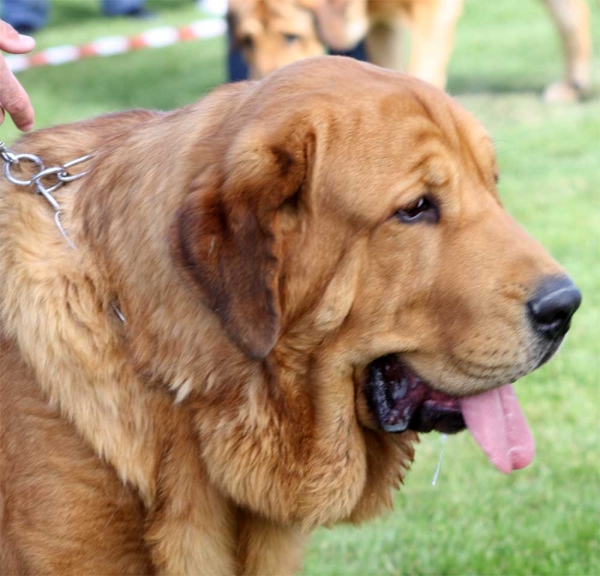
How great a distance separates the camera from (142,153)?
288 cm

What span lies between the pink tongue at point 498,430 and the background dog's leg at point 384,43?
7560 mm

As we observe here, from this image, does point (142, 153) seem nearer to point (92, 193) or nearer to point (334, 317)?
point (92, 193)

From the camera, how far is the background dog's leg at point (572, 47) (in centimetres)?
1102

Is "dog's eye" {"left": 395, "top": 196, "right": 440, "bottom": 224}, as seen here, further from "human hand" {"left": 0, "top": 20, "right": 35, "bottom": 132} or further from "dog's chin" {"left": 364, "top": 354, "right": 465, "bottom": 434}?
"human hand" {"left": 0, "top": 20, "right": 35, "bottom": 132}

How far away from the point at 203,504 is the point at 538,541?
1.88 meters

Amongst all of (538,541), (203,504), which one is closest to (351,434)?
(203,504)

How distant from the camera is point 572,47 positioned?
11109 mm

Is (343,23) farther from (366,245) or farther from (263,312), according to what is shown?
(263,312)

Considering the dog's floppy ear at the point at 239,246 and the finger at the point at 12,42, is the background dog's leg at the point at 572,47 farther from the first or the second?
the dog's floppy ear at the point at 239,246

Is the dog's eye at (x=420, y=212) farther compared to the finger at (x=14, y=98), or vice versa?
the finger at (x=14, y=98)

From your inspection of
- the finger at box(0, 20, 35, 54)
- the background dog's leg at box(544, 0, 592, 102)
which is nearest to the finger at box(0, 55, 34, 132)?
the finger at box(0, 20, 35, 54)

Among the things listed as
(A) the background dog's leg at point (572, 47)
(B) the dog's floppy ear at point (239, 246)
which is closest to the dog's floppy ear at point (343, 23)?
(A) the background dog's leg at point (572, 47)

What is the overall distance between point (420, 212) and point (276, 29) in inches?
300

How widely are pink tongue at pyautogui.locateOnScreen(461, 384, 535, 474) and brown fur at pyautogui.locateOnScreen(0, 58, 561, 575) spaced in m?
0.15
